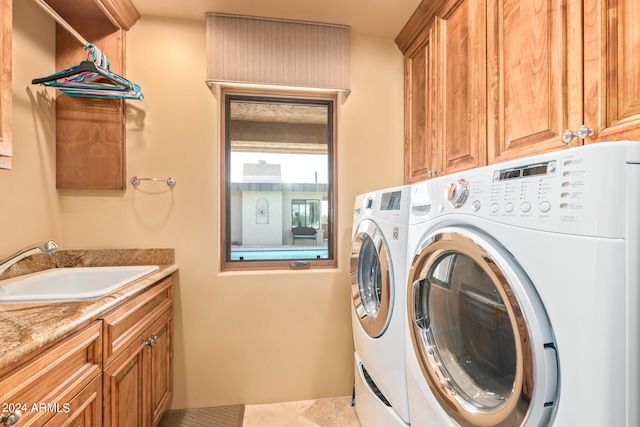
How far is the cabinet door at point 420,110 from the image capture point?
163 centimetres

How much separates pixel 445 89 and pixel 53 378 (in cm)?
198

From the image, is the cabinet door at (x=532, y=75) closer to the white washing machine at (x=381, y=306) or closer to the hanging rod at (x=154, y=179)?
the white washing machine at (x=381, y=306)

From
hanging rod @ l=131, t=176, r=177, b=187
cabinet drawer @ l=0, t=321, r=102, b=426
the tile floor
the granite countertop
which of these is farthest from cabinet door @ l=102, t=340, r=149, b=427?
hanging rod @ l=131, t=176, r=177, b=187

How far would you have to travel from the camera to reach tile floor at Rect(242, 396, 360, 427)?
164 centimetres

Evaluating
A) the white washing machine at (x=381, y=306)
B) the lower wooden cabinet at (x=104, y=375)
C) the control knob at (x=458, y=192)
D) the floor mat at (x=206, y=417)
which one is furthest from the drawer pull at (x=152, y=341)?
the control knob at (x=458, y=192)

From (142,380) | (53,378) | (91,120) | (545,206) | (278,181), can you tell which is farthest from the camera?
(278,181)

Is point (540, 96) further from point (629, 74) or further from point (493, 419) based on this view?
point (493, 419)

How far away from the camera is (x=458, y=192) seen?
0.79 m

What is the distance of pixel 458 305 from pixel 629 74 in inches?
31.9

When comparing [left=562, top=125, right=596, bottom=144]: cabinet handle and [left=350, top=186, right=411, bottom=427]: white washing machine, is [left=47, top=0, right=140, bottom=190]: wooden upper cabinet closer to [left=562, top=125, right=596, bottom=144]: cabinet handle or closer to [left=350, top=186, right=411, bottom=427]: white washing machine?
[left=350, top=186, right=411, bottom=427]: white washing machine

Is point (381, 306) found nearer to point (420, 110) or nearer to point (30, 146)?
point (420, 110)

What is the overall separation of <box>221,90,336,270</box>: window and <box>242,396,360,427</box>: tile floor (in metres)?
0.90

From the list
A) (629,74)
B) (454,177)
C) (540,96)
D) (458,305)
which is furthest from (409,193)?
(629,74)

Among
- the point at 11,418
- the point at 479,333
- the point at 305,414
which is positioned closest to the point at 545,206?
the point at 479,333
